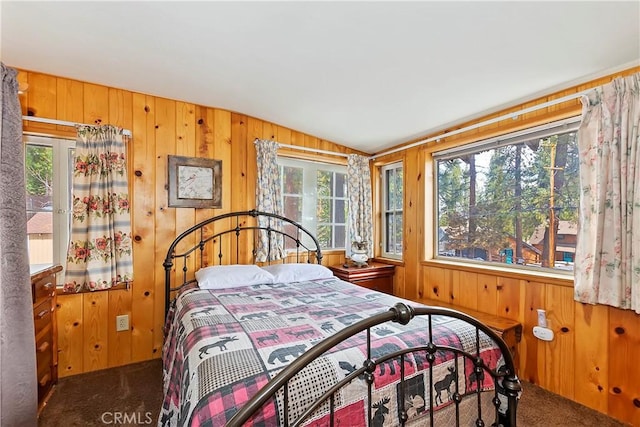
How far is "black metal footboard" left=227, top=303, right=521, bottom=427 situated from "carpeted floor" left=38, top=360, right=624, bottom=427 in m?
0.84

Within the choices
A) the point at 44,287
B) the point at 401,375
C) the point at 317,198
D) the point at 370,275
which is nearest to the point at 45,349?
the point at 44,287

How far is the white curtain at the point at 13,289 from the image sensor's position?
1466mm

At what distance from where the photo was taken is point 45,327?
6.56ft

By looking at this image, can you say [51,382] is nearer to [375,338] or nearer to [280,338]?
[280,338]

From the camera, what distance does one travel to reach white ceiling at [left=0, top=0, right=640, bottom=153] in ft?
4.85

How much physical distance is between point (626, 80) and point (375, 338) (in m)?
2.10

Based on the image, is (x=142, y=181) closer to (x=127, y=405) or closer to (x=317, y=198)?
(x=127, y=405)

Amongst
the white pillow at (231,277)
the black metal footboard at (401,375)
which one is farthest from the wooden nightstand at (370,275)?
the black metal footboard at (401,375)

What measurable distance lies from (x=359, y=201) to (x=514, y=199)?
162 centimetres

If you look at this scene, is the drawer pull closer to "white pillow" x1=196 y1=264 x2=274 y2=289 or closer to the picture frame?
"white pillow" x1=196 y1=264 x2=274 y2=289

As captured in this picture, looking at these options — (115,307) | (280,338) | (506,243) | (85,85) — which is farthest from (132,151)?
(506,243)

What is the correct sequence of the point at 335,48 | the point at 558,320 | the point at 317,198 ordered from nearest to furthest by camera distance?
the point at 335,48 → the point at 558,320 → the point at 317,198

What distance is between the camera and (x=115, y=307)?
2.46 meters

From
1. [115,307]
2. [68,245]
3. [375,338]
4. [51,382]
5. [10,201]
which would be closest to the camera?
[375,338]
